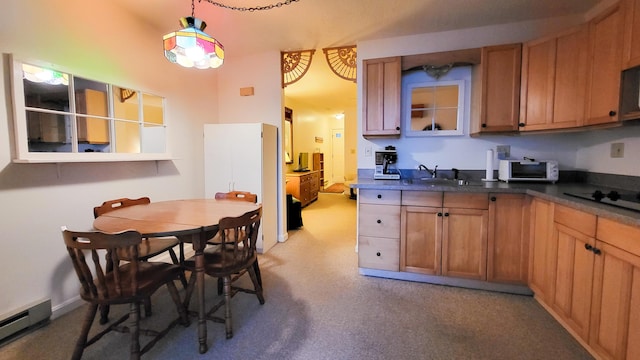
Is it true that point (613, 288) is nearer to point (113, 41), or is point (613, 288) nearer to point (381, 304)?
point (381, 304)

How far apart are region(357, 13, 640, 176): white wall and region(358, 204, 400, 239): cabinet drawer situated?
0.76m

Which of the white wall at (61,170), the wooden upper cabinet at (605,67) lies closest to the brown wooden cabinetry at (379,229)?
the wooden upper cabinet at (605,67)

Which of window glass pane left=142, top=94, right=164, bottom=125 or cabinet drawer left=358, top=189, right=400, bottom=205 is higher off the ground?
window glass pane left=142, top=94, right=164, bottom=125

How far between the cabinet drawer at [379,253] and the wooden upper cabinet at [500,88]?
1.41 metres

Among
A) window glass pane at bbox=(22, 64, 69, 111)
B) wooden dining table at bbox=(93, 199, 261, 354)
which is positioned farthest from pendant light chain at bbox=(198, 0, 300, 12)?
wooden dining table at bbox=(93, 199, 261, 354)

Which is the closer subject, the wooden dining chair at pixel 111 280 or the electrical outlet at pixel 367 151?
the wooden dining chair at pixel 111 280

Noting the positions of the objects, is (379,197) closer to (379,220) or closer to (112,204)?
(379,220)

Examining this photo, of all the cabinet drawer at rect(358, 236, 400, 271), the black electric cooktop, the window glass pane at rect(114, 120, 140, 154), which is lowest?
the cabinet drawer at rect(358, 236, 400, 271)

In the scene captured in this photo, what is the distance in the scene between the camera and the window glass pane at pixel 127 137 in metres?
2.52

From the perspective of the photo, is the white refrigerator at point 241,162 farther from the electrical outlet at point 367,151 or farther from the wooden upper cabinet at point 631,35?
the wooden upper cabinet at point 631,35

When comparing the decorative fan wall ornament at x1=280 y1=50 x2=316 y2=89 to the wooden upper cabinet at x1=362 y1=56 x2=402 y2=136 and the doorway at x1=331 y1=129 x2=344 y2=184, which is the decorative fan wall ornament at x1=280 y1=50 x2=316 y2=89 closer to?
the wooden upper cabinet at x1=362 y1=56 x2=402 y2=136

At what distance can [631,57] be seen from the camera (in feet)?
5.63

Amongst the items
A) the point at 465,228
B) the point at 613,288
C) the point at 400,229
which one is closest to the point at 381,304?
the point at 400,229

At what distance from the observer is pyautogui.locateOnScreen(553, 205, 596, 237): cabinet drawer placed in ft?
5.23
